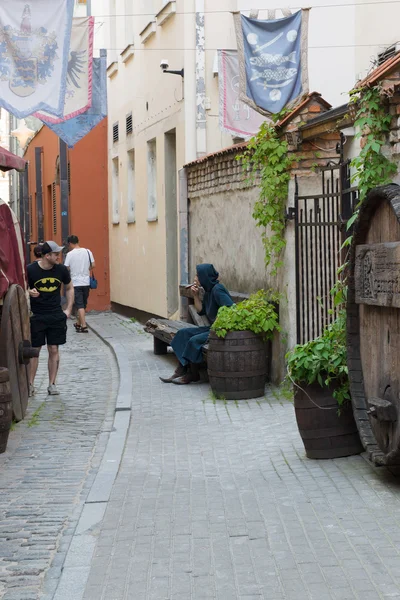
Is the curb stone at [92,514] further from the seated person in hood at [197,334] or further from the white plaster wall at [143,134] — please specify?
the white plaster wall at [143,134]

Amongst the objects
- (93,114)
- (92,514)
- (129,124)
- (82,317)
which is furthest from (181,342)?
(129,124)

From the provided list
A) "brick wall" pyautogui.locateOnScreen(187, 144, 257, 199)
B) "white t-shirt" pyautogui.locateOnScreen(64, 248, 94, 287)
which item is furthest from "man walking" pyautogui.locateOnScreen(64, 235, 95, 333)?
"brick wall" pyautogui.locateOnScreen(187, 144, 257, 199)

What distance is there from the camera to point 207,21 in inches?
645

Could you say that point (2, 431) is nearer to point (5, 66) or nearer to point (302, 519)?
point (302, 519)

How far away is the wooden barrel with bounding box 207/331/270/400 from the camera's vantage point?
10766 mm

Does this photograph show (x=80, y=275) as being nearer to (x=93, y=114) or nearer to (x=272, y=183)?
(x=93, y=114)

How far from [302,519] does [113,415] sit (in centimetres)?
457

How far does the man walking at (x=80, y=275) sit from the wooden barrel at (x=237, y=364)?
29.4ft

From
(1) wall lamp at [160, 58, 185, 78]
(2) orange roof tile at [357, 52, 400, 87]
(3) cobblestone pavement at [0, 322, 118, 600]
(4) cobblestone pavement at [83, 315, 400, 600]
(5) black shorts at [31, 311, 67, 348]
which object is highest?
(1) wall lamp at [160, 58, 185, 78]

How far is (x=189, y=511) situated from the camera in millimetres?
6383

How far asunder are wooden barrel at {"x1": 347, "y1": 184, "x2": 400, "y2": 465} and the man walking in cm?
1275

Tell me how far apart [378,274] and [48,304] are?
588cm

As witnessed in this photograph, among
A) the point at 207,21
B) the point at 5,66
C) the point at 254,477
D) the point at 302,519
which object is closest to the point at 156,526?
the point at 302,519

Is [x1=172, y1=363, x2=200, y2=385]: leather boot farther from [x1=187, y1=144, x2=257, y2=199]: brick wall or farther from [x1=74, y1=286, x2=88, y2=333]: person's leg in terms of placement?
[x1=74, y1=286, x2=88, y2=333]: person's leg
